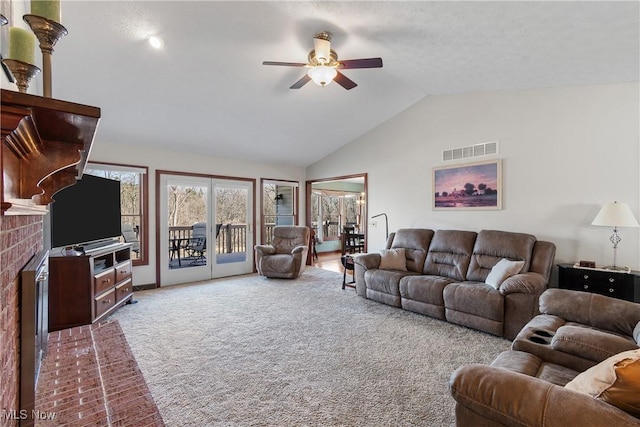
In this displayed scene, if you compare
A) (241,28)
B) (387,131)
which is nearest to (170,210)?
(241,28)

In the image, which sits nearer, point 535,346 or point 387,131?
point 535,346

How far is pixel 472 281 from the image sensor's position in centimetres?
377

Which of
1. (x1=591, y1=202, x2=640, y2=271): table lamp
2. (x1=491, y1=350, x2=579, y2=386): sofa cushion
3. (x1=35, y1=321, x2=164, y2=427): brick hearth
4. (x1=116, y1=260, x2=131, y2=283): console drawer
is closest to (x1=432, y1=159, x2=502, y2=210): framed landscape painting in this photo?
(x1=591, y1=202, x2=640, y2=271): table lamp

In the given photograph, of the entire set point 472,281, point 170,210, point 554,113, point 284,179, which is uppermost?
point 554,113

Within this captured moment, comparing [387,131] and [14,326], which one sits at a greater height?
[387,131]

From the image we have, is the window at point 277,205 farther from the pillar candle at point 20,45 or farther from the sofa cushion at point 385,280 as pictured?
the pillar candle at point 20,45

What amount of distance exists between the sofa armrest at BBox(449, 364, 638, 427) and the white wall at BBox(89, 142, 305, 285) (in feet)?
16.5

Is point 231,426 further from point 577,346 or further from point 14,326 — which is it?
point 577,346

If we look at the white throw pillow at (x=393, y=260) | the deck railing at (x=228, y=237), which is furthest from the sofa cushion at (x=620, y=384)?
the deck railing at (x=228, y=237)

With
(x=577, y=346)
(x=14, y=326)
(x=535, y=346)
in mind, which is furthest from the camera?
(x=535, y=346)

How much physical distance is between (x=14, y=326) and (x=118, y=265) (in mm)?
3077

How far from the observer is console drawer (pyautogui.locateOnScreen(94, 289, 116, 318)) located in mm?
3428

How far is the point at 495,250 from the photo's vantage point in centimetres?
377

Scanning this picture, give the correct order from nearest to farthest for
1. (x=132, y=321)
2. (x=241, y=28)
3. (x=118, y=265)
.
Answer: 1. (x=241, y=28)
2. (x=132, y=321)
3. (x=118, y=265)
